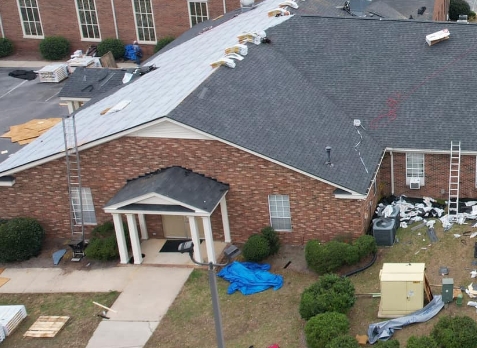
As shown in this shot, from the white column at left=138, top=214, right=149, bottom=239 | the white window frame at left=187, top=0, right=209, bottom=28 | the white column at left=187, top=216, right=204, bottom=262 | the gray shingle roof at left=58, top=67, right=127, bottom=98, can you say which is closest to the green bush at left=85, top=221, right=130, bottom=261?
the white column at left=138, top=214, right=149, bottom=239

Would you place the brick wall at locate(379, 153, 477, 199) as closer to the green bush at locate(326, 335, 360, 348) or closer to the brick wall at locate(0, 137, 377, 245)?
the brick wall at locate(0, 137, 377, 245)

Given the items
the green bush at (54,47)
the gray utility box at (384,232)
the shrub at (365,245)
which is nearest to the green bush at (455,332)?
the shrub at (365,245)

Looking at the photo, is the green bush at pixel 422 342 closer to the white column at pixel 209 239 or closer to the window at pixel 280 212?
the window at pixel 280 212

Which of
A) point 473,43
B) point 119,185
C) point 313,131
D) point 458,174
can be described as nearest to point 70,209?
point 119,185

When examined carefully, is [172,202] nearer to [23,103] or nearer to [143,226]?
[143,226]

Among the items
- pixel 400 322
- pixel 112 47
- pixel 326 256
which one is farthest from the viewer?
pixel 112 47

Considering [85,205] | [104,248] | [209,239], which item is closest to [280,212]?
[209,239]

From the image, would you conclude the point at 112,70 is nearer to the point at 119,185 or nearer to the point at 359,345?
the point at 119,185

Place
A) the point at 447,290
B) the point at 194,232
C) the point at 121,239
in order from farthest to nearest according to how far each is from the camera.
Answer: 1. the point at 121,239
2. the point at 194,232
3. the point at 447,290
